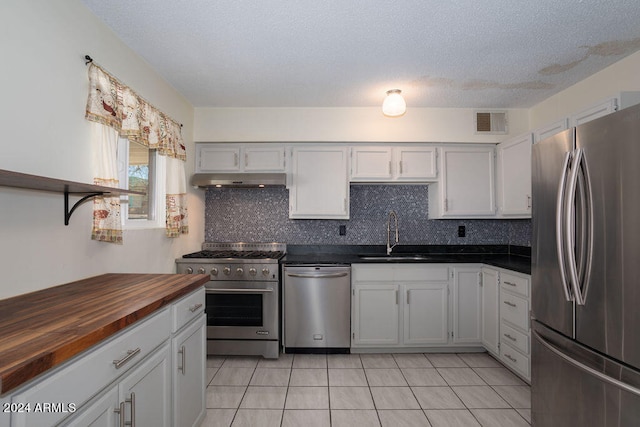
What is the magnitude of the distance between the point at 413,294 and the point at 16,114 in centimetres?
303

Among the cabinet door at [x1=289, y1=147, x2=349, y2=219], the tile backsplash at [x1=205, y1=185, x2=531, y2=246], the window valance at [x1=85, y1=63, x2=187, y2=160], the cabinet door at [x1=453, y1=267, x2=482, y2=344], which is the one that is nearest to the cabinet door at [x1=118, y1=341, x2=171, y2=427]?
the window valance at [x1=85, y1=63, x2=187, y2=160]

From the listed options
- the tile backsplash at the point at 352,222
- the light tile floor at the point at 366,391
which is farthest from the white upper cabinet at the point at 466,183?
the light tile floor at the point at 366,391

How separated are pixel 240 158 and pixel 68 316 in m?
2.44

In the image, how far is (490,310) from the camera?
291 centimetres

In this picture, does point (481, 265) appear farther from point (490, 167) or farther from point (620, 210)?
point (620, 210)

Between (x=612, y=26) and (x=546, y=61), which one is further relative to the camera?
(x=546, y=61)

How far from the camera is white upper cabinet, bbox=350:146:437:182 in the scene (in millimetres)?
3354

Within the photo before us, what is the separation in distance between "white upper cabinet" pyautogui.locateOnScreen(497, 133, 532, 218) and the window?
3182 mm

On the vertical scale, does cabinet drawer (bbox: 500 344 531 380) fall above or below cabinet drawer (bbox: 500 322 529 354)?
below

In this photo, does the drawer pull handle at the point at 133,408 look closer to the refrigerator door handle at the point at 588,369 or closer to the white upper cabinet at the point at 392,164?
the refrigerator door handle at the point at 588,369

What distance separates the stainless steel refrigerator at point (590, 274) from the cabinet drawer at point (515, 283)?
80 centimetres

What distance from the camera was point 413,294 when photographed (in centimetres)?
306

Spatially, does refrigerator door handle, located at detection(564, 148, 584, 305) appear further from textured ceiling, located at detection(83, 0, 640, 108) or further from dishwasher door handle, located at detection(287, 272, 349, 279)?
dishwasher door handle, located at detection(287, 272, 349, 279)

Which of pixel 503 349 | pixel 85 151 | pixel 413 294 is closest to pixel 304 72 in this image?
pixel 85 151
